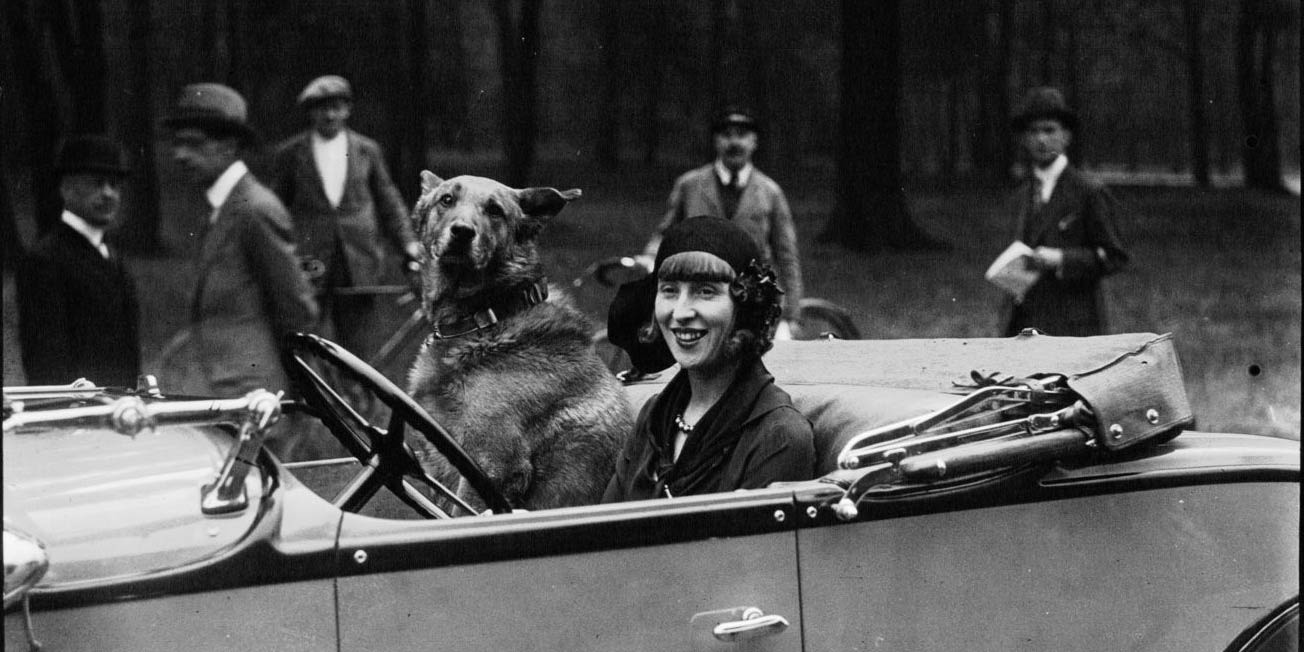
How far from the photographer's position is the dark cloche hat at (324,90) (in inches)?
Answer: 263

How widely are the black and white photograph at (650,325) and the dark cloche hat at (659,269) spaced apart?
13 millimetres

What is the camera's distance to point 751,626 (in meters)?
2.35

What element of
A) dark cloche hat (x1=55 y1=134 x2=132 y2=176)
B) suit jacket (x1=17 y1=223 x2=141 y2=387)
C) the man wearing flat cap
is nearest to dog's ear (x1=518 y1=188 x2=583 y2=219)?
suit jacket (x1=17 y1=223 x2=141 y2=387)

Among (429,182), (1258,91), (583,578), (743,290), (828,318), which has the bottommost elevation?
(828,318)

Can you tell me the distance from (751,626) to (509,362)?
1154 mm

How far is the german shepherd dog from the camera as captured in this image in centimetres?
325

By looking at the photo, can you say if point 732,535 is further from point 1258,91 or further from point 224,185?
point 1258,91

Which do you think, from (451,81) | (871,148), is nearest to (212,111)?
(451,81)

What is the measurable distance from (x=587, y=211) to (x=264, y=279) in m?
2.25

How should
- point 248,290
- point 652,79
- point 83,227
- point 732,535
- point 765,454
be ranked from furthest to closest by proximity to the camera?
point 652,79, point 248,290, point 83,227, point 765,454, point 732,535

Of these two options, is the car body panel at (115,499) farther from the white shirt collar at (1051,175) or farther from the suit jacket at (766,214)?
the white shirt collar at (1051,175)

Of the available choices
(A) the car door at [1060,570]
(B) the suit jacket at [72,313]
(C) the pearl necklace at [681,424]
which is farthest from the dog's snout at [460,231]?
(B) the suit jacket at [72,313]

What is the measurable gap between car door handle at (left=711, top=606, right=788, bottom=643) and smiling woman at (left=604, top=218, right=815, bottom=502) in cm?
42

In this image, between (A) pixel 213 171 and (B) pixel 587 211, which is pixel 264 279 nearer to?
(A) pixel 213 171
